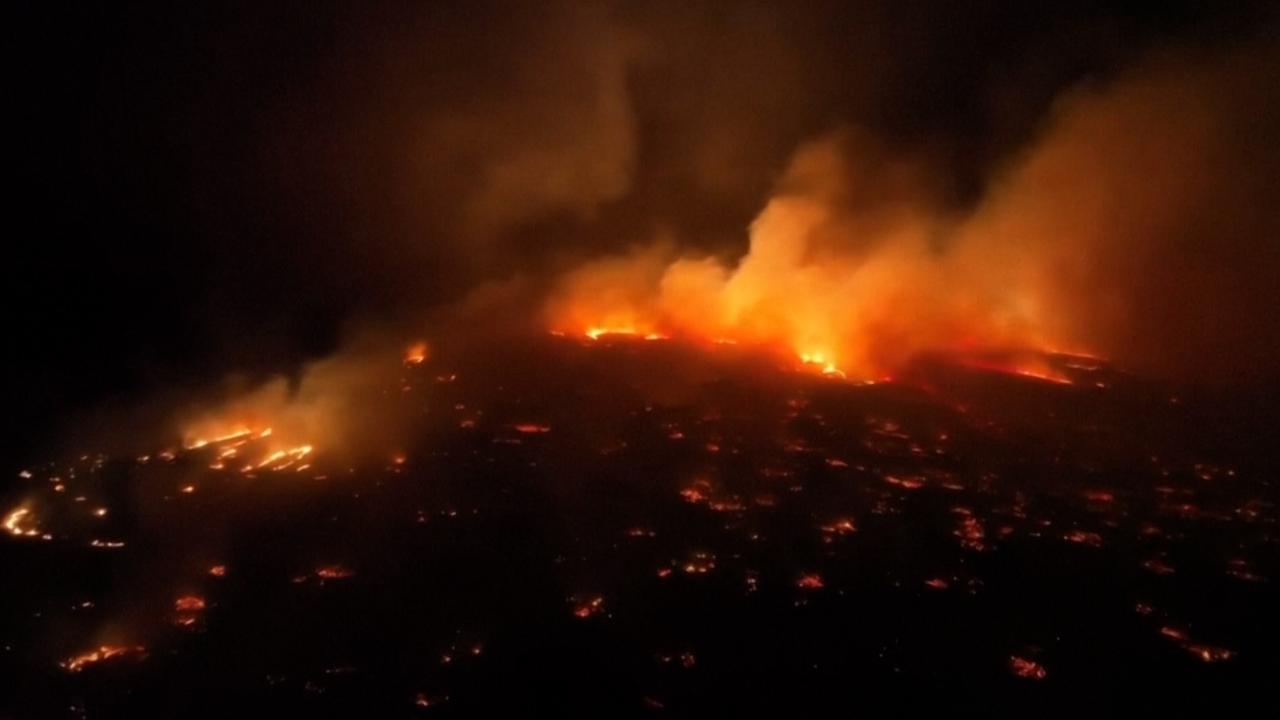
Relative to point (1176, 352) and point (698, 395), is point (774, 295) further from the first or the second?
point (1176, 352)

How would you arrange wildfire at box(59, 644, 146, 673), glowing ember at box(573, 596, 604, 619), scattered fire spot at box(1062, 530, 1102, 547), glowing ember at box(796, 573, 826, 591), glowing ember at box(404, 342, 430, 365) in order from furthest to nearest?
glowing ember at box(404, 342, 430, 365), scattered fire spot at box(1062, 530, 1102, 547), glowing ember at box(796, 573, 826, 591), glowing ember at box(573, 596, 604, 619), wildfire at box(59, 644, 146, 673)

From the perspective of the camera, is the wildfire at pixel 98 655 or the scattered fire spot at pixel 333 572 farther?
the scattered fire spot at pixel 333 572

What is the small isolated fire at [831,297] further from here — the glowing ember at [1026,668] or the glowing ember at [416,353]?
the glowing ember at [1026,668]

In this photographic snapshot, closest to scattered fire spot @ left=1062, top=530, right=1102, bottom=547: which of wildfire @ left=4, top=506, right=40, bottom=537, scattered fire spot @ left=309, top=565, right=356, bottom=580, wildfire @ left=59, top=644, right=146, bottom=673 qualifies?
scattered fire spot @ left=309, top=565, right=356, bottom=580

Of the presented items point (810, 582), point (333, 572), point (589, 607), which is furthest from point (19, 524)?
point (810, 582)

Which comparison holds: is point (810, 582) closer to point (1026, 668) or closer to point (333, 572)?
point (1026, 668)

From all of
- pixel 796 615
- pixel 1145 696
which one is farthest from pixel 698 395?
pixel 1145 696

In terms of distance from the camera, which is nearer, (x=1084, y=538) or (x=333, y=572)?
(x=333, y=572)

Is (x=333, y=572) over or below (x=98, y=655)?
over

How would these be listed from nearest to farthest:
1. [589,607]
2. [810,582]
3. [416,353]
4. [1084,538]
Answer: [589,607] → [810,582] → [1084,538] → [416,353]

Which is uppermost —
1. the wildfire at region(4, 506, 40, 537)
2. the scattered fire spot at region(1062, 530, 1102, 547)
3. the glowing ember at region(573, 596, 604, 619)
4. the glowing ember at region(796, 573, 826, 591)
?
the wildfire at region(4, 506, 40, 537)

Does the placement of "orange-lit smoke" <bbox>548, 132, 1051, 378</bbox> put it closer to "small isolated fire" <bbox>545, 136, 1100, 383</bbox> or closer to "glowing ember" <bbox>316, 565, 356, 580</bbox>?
"small isolated fire" <bbox>545, 136, 1100, 383</bbox>

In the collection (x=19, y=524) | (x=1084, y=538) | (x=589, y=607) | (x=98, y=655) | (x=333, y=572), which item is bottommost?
(x=98, y=655)

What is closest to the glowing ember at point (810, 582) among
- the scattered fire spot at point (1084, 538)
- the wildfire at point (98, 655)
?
the scattered fire spot at point (1084, 538)
